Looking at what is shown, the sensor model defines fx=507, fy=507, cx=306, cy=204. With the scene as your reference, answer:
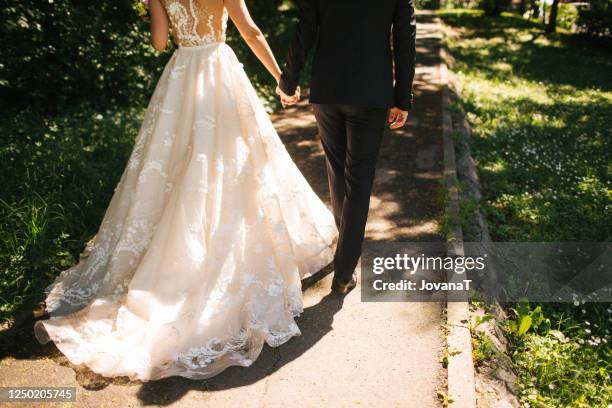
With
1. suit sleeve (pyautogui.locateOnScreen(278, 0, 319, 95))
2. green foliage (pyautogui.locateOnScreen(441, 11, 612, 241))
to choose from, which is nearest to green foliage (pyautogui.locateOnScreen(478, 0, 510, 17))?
green foliage (pyautogui.locateOnScreen(441, 11, 612, 241))

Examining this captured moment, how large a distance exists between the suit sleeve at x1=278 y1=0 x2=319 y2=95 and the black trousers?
0.25 m

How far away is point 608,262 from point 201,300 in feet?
11.0

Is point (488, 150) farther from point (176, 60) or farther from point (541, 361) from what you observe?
point (176, 60)

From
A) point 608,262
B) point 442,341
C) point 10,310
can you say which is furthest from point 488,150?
point 10,310

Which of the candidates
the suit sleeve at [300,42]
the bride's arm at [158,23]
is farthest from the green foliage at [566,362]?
the bride's arm at [158,23]

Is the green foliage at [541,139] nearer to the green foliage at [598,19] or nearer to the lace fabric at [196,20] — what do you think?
the green foliage at [598,19]

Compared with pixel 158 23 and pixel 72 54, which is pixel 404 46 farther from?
pixel 72 54

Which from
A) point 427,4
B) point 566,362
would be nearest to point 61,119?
point 566,362

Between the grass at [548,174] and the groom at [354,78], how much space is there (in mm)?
1316

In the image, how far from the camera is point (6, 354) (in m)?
3.24

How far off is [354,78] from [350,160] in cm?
54

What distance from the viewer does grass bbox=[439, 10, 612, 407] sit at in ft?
10.2

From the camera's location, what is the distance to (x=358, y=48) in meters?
3.14

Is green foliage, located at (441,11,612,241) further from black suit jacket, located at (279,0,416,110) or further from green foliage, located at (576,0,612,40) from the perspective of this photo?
black suit jacket, located at (279,0,416,110)
